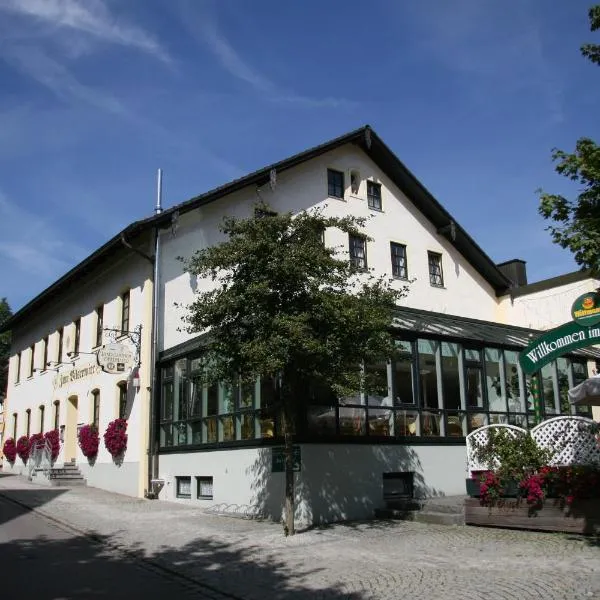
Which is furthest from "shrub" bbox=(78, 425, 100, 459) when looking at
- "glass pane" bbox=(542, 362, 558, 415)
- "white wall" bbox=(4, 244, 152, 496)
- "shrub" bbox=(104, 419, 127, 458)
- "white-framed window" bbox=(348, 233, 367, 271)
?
"glass pane" bbox=(542, 362, 558, 415)

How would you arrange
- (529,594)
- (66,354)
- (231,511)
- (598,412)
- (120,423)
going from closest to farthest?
1. (529,594)
2. (231,511)
3. (120,423)
4. (598,412)
5. (66,354)

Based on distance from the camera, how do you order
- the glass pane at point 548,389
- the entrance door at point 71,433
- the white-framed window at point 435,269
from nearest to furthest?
the glass pane at point 548,389 < the white-framed window at point 435,269 < the entrance door at point 71,433

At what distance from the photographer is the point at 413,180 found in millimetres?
23125

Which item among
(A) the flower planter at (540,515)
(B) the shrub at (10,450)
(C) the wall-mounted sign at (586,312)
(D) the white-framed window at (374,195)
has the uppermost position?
(D) the white-framed window at (374,195)

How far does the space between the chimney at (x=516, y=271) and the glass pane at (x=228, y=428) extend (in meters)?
15.3

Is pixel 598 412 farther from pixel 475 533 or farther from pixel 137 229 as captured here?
pixel 137 229

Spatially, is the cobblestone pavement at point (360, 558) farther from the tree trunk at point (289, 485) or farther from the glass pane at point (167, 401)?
the glass pane at point (167, 401)

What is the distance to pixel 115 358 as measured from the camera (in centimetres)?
1906

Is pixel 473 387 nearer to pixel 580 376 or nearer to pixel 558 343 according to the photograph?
pixel 558 343

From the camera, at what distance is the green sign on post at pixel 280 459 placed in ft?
44.7

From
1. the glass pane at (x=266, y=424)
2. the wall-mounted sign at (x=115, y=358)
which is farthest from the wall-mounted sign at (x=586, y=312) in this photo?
the wall-mounted sign at (x=115, y=358)

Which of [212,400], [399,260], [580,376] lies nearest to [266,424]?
[212,400]

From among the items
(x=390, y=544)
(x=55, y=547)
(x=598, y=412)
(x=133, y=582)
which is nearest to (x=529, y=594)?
(x=390, y=544)

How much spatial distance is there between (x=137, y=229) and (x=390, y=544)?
36.8ft
